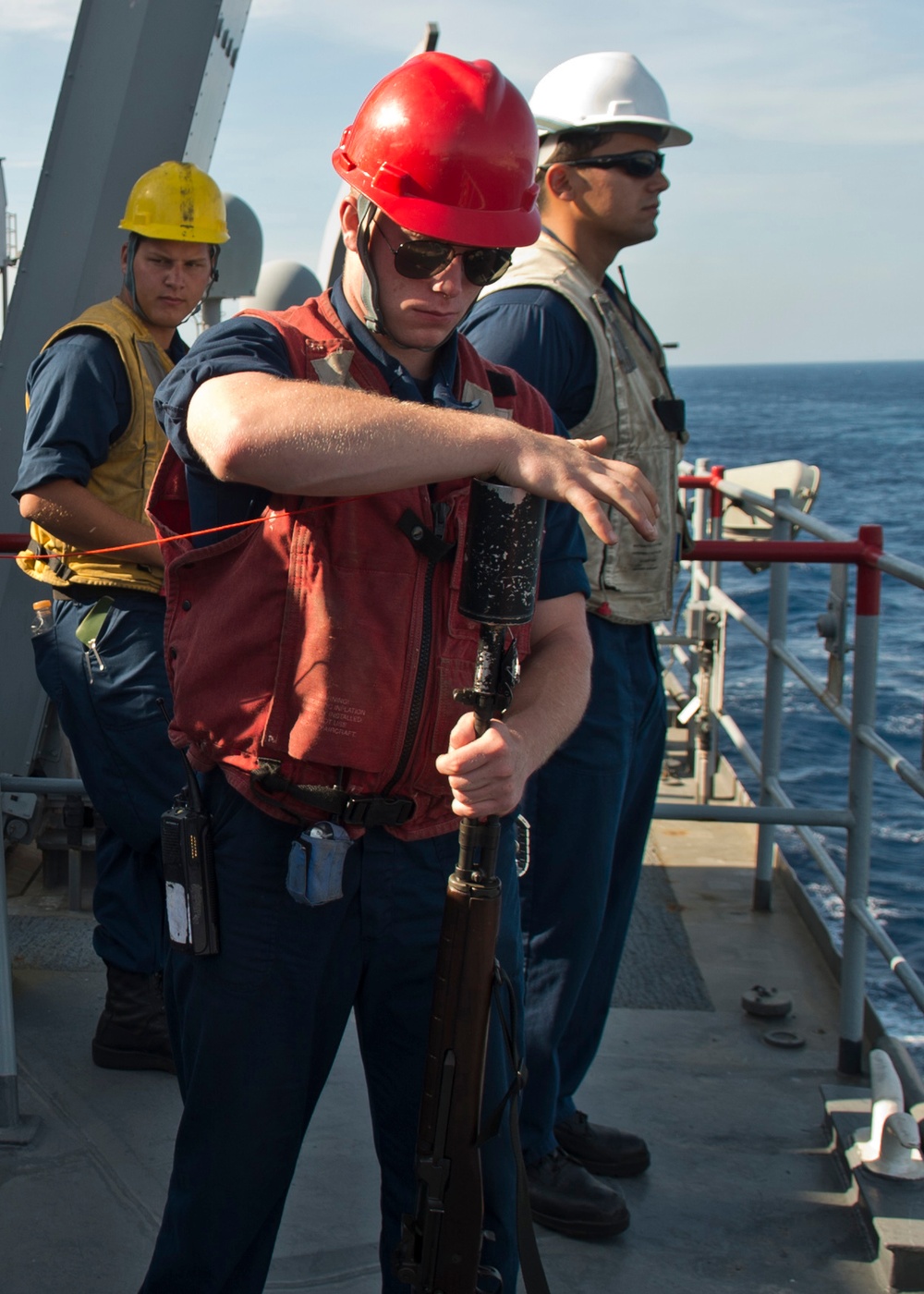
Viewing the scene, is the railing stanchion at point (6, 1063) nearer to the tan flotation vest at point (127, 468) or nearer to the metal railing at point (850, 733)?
the tan flotation vest at point (127, 468)

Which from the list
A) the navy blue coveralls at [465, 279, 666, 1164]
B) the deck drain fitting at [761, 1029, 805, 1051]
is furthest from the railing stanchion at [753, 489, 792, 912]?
the navy blue coveralls at [465, 279, 666, 1164]

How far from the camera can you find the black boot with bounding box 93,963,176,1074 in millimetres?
3611

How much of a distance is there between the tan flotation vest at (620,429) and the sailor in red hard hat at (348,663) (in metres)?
0.94

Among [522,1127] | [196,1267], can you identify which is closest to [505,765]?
[196,1267]

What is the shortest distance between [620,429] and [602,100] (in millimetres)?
799

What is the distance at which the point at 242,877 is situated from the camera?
205cm

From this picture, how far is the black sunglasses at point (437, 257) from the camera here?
6.36 ft

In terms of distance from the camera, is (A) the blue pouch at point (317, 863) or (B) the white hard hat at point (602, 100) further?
(B) the white hard hat at point (602, 100)

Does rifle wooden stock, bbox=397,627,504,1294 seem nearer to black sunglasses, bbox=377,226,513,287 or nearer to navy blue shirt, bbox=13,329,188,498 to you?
black sunglasses, bbox=377,226,513,287

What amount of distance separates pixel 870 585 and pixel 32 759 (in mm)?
2933

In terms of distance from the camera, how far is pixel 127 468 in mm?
3506

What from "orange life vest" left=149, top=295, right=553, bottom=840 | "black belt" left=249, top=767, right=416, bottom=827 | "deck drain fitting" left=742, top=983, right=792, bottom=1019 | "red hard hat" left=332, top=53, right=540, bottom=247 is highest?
"red hard hat" left=332, top=53, right=540, bottom=247

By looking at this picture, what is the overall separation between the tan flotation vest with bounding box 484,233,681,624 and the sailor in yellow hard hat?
100cm

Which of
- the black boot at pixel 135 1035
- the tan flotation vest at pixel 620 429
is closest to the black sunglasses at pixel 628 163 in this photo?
the tan flotation vest at pixel 620 429
